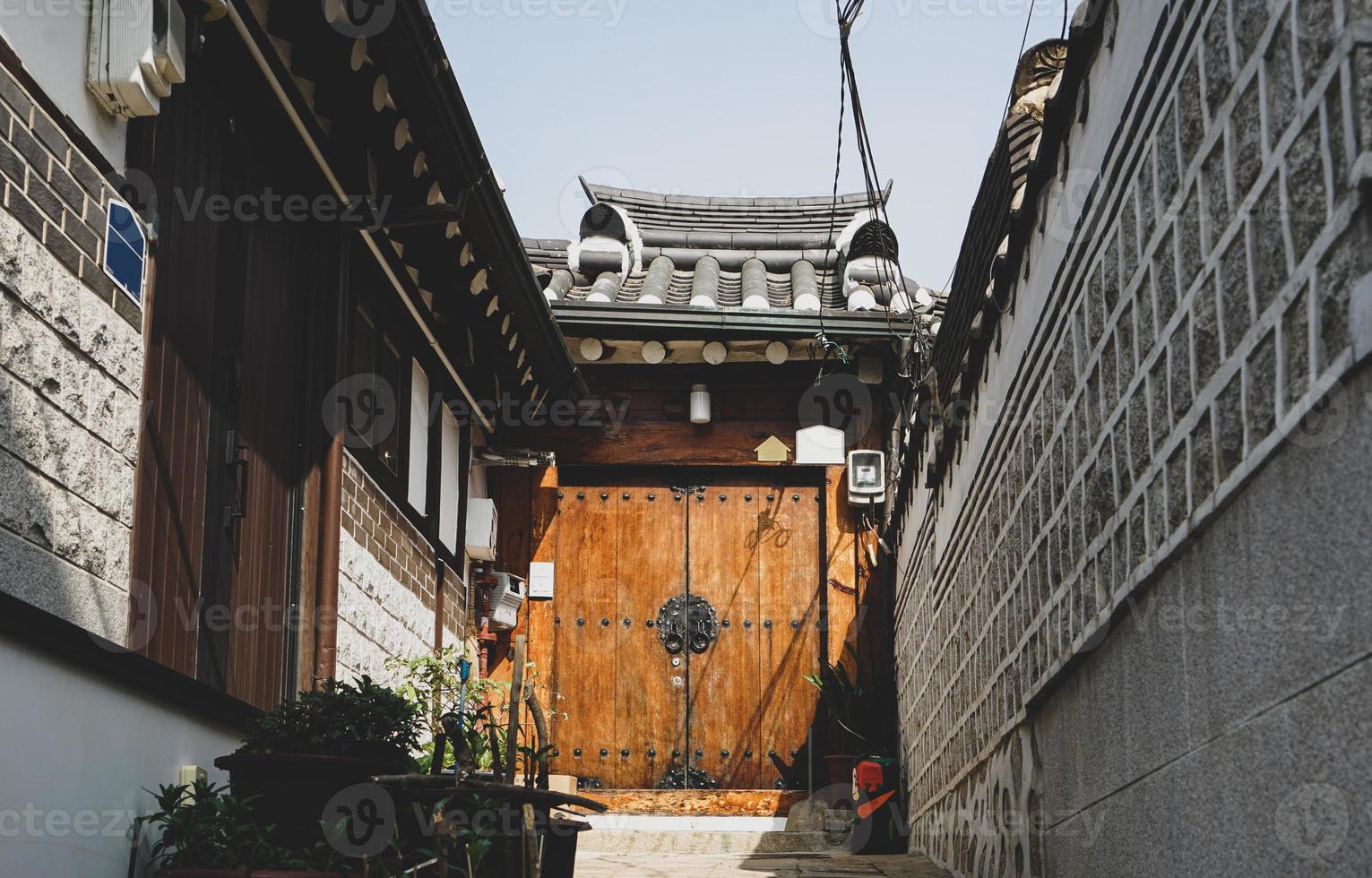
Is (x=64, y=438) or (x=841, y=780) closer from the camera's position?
(x=64, y=438)

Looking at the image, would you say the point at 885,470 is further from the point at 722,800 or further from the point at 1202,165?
the point at 1202,165

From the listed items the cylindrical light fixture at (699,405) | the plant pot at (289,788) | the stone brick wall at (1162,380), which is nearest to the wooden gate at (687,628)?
the cylindrical light fixture at (699,405)

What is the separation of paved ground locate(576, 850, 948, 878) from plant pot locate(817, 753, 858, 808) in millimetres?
853

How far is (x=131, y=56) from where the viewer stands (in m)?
3.73

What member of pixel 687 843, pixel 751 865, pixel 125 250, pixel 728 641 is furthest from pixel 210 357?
pixel 728 641

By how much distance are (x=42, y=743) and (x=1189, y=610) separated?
2420mm

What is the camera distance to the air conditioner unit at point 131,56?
3697mm

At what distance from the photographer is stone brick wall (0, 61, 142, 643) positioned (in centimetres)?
322

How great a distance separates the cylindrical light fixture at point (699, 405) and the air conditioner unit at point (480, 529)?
4.44 ft

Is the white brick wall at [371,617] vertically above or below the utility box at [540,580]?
below

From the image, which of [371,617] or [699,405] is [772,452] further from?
[371,617]

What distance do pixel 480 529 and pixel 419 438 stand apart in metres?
1.29

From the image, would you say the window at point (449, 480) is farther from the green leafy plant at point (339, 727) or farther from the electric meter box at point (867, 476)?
the green leafy plant at point (339, 727)

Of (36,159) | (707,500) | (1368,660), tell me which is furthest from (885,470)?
(1368,660)
